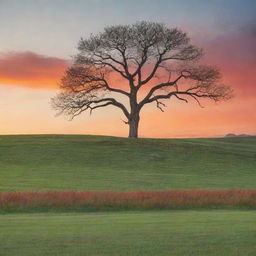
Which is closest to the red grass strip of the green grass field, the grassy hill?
the green grass field

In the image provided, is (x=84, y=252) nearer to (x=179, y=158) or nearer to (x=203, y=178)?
(x=203, y=178)

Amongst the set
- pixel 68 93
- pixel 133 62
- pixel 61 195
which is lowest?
pixel 61 195

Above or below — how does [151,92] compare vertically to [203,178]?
above

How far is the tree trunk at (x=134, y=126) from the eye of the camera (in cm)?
6181

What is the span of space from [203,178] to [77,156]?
43.6ft

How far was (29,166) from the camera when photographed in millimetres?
42062

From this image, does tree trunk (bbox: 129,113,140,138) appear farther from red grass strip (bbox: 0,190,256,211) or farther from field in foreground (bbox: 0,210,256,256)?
field in foreground (bbox: 0,210,256,256)

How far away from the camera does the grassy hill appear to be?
34094 millimetres

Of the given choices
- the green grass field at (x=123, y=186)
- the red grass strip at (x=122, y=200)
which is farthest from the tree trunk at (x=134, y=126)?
the red grass strip at (x=122, y=200)

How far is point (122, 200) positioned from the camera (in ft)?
82.9

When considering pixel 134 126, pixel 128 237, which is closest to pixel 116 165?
pixel 134 126

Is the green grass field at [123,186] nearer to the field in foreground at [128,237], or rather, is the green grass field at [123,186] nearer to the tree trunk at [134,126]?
the field in foreground at [128,237]

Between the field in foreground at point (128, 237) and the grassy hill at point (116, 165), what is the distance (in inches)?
577

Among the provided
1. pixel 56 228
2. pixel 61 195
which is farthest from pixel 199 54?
pixel 56 228
